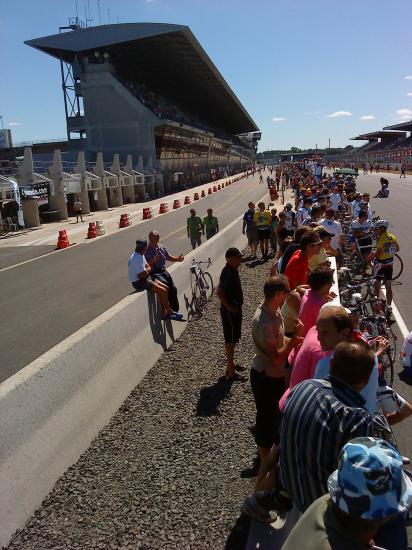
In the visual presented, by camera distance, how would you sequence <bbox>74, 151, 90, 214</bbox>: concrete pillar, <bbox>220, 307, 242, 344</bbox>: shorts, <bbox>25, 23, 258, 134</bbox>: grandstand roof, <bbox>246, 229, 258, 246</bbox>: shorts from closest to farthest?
<bbox>220, 307, 242, 344</bbox>: shorts, <bbox>246, 229, 258, 246</bbox>: shorts, <bbox>74, 151, 90, 214</bbox>: concrete pillar, <bbox>25, 23, 258, 134</bbox>: grandstand roof

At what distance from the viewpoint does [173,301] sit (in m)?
8.76

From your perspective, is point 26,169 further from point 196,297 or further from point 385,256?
point 385,256

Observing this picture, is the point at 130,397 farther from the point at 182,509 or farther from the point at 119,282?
the point at 119,282

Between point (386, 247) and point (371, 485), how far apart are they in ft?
25.7

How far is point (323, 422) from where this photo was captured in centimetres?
253

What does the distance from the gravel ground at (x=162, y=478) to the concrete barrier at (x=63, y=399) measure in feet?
0.46

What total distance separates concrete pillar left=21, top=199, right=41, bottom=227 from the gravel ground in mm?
24338

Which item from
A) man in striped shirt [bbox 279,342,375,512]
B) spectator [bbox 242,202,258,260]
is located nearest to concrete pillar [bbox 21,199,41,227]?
spectator [bbox 242,202,258,260]

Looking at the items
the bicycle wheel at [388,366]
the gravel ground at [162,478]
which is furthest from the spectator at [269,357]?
the bicycle wheel at [388,366]

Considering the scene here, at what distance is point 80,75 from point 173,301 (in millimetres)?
57567

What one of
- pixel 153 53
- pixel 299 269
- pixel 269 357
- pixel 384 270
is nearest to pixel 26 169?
pixel 384 270

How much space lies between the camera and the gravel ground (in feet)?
12.4

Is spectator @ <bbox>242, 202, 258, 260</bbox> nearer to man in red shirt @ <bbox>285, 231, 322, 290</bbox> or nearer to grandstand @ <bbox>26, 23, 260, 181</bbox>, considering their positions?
man in red shirt @ <bbox>285, 231, 322, 290</bbox>

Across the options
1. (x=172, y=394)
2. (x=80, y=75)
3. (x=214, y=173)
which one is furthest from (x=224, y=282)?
(x=214, y=173)
